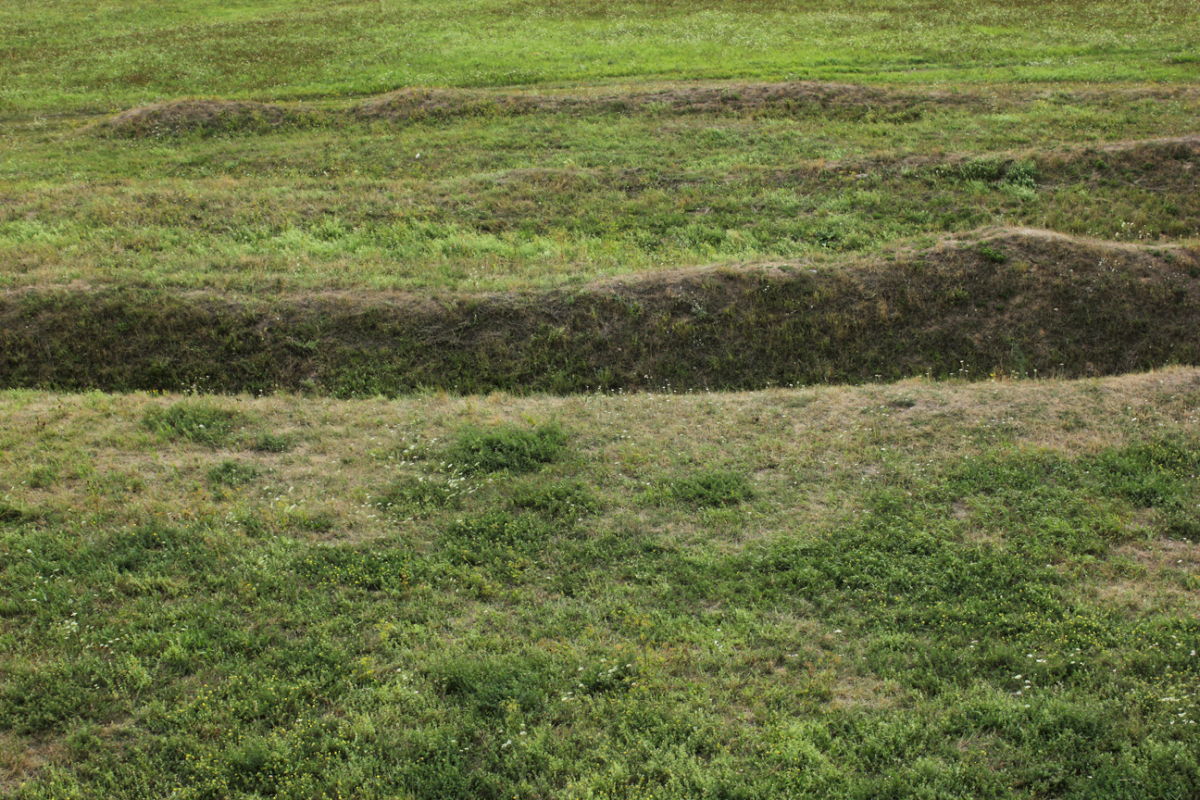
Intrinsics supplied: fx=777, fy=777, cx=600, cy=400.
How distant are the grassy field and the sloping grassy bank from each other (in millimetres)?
98

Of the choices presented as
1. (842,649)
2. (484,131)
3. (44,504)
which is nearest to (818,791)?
(842,649)

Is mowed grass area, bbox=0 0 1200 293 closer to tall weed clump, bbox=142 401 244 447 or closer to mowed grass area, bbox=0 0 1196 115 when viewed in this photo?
mowed grass area, bbox=0 0 1196 115

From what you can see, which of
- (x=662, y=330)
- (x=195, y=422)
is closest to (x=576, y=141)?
(x=662, y=330)

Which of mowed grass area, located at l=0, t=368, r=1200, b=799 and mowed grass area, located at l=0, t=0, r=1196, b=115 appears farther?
mowed grass area, located at l=0, t=0, r=1196, b=115

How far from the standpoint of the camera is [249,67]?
42750 millimetres

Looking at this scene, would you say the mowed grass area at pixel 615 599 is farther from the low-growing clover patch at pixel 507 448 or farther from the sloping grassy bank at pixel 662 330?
the sloping grassy bank at pixel 662 330

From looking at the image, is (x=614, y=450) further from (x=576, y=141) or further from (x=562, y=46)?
(x=562, y=46)

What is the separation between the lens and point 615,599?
10656mm

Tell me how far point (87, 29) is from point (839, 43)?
154 ft

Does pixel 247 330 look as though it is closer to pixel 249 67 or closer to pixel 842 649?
pixel 842 649

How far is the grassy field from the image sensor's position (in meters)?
8.66

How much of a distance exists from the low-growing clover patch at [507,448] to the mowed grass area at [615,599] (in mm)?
71

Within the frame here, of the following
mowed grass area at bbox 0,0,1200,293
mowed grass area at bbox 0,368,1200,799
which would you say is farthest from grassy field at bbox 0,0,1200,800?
mowed grass area at bbox 0,0,1200,293

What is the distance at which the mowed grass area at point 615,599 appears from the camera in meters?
8.33
